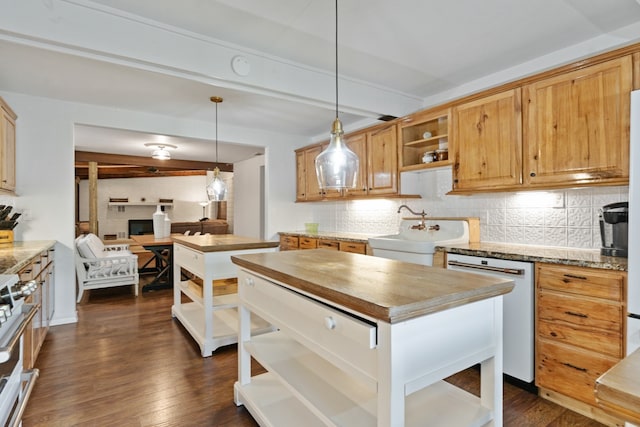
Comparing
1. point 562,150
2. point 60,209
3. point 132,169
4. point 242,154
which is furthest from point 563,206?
point 132,169

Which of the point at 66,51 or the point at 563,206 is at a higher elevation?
the point at 66,51

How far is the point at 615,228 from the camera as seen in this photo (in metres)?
2.07

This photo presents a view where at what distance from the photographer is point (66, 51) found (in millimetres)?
2158

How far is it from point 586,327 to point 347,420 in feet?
5.03

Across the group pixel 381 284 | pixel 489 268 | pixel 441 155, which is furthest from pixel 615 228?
pixel 381 284

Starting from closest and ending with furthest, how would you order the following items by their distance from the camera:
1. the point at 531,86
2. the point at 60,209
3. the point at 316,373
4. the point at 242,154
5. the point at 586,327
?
the point at 316,373, the point at 586,327, the point at 531,86, the point at 60,209, the point at 242,154

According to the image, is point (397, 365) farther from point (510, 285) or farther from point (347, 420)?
point (510, 285)

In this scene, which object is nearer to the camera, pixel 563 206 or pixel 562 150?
pixel 562 150

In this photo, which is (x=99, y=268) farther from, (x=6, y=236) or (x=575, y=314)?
(x=575, y=314)

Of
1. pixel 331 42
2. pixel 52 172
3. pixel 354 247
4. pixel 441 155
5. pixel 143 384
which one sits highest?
pixel 331 42

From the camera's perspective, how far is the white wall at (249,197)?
6.38 meters

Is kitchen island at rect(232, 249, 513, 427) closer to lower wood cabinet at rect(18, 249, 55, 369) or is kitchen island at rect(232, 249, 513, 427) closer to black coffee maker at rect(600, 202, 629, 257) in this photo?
black coffee maker at rect(600, 202, 629, 257)

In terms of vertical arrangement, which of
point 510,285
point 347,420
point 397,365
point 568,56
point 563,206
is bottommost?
point 347,420

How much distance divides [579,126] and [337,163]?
1661 mm
